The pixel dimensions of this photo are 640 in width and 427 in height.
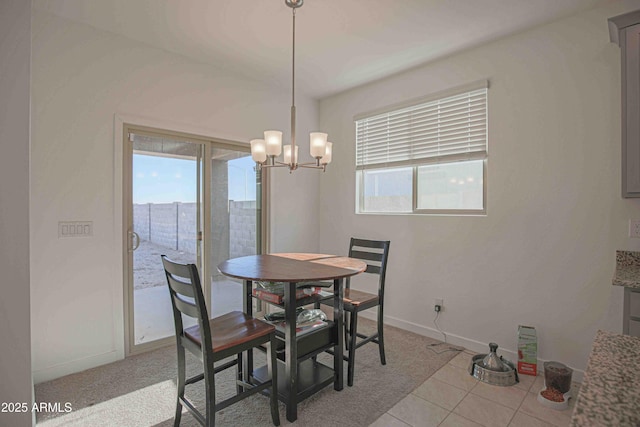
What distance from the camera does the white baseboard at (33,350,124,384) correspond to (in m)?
2.34

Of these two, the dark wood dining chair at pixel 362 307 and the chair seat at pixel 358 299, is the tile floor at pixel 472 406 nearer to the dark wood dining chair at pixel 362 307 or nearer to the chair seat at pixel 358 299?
the dark wood dining chair at pixel 362 307

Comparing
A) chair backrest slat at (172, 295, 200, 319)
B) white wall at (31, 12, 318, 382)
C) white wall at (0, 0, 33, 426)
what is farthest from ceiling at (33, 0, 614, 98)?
chair backrest slat at (172, 295, 200, 319)

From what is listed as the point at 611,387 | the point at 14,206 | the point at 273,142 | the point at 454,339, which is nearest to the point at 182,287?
the point at 14,206

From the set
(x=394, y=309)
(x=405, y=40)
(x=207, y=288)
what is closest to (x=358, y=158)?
(x=405, y=40)

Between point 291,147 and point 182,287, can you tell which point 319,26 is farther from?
point 182,287

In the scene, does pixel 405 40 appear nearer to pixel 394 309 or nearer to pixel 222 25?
pixel 222 25

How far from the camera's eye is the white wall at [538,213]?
228 centimetres

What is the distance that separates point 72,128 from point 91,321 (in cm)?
151

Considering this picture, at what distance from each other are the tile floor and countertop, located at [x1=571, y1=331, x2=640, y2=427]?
1488mm

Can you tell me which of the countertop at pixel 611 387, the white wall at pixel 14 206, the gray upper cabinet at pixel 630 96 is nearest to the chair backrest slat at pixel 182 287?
the white wall at pixel 14 206

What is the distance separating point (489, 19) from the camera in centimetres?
243

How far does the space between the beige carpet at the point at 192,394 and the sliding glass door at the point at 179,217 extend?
1.24 ft

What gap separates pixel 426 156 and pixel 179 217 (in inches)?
97.8

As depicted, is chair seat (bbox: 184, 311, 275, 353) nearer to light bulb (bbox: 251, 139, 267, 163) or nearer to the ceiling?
light bulb (bbox: 251, 139, 267, 163)
